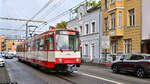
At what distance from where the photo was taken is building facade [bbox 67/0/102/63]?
106 ft

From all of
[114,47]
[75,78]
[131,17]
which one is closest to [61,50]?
[75,78]

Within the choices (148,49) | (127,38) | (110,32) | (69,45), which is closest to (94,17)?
(110,32)

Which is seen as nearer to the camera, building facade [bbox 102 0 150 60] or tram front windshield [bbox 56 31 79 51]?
tram front windshield [bbox 56 31 79 51]

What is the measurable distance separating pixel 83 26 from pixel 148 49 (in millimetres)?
15853

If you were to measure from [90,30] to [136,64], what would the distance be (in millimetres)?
21061

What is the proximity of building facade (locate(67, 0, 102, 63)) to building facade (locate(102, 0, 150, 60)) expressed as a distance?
85.5 inches

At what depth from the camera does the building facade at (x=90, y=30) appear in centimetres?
3225

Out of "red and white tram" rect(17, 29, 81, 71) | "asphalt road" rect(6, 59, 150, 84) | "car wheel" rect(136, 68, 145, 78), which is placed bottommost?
"asphalt road" rect(6, 59, 150, 84)

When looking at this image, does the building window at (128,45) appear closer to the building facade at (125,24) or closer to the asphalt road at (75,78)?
the building facade at (125,24)

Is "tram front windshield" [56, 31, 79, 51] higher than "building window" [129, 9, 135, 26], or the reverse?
"building window" [129, 9, 135, 26]

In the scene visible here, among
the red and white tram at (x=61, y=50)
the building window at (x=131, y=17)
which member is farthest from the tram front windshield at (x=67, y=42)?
the building window at (x=131, y=17)

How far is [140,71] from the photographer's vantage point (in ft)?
44.9

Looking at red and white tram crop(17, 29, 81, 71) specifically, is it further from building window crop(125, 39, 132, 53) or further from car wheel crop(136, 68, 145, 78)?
building window crop(125, 39, 132, 53)

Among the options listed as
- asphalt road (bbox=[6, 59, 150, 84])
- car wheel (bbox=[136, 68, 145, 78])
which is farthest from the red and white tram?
car wheel (bbox=[136, 68, 145, 78])
